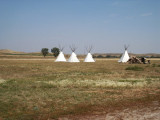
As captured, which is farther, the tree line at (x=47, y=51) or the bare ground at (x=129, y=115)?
the tree line at (x=47, y=51)

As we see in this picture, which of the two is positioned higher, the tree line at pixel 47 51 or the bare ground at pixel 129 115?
→ the tree line at pixel 47 51

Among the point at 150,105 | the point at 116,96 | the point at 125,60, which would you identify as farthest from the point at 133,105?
the point at 125,60

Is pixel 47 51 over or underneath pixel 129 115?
over

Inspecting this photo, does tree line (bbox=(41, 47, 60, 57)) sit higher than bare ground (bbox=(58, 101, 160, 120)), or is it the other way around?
tree line (bbox=(41, 47, 60, 57))

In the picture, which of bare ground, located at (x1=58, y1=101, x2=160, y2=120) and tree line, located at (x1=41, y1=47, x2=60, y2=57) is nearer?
bare ground, located at (x1=58, y1=101, x2=160, y2=120)

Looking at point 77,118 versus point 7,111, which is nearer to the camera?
point 77,118

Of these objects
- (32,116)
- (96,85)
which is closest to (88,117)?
(32,116)

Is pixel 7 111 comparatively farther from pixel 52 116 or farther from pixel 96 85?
pixel 96 85

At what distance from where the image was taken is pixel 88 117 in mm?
7328

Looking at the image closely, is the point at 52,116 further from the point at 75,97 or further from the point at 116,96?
the point at 116,96

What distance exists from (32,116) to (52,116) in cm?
72

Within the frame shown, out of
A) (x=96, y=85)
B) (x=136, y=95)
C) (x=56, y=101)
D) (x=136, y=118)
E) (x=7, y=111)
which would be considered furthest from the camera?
(x=96, y=85)

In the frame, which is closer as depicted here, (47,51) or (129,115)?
(129,115)

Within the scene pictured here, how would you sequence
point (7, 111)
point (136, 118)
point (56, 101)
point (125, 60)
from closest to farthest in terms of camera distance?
point (136, 118)
point (7, 111)
point (56, 101)
point (125, 60)
